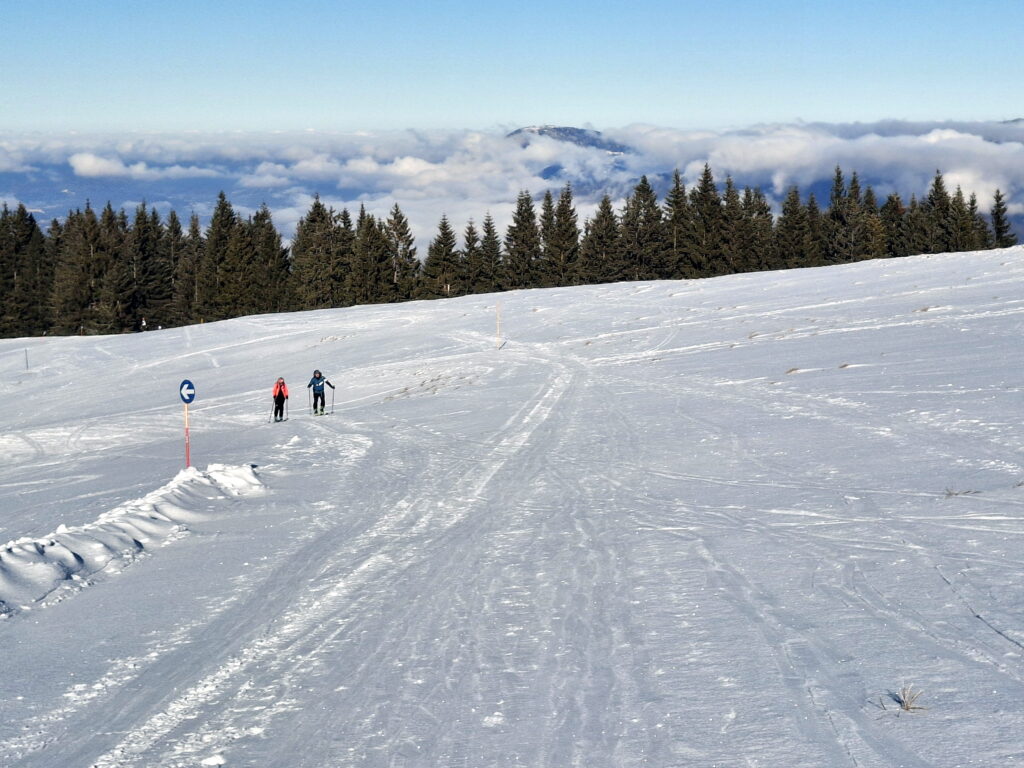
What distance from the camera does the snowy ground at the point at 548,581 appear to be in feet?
19.8

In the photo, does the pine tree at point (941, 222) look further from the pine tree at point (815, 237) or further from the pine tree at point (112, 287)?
the pine tree at point (112, 287)

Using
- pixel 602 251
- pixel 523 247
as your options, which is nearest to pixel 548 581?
pixel 602 251

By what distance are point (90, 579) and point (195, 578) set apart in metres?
1.12

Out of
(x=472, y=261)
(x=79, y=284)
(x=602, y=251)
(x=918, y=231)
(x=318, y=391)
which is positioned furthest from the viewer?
(x=918, y=231)

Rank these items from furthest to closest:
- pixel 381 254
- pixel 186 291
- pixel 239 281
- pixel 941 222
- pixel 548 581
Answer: pixel 941 222, pixel 186 291, pixel 239 281, pixel 381 254, pixel 548 581

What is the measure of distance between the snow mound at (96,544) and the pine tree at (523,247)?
8097 centimetres

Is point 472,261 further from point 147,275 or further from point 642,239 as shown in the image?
point 147,275

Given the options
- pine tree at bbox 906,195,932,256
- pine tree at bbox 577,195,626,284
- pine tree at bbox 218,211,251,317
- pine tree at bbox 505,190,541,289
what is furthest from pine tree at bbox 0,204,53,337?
pine tree at bbox 906,195,932,256

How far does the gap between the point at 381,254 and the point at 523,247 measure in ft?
49.2

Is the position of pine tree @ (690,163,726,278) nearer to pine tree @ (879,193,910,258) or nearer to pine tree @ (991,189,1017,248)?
pine tree @ (879,193,910,258)

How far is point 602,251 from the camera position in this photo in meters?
93.3

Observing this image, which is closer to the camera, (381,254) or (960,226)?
(381,254)

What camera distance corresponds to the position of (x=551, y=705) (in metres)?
6.39

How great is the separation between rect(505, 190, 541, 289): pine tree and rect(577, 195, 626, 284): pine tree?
196 inches
